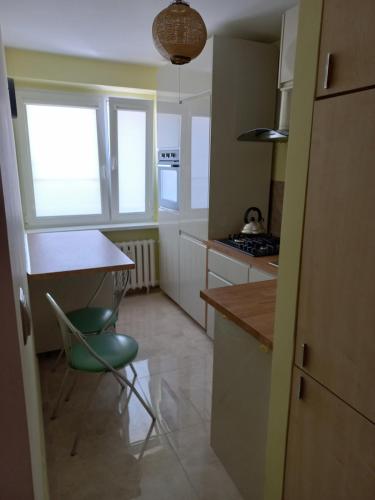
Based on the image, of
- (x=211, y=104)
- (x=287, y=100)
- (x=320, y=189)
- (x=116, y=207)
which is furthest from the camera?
(x=116, y=207)

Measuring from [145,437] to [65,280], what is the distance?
1.29m

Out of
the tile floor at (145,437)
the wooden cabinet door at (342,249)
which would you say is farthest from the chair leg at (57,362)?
the wooden cabinet door at (342,249)

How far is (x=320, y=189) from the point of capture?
92 centimetres

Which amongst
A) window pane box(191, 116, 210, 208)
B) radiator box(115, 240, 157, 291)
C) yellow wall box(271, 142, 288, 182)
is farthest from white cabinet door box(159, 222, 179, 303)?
yellow wall box(271, 142, 288, 182)

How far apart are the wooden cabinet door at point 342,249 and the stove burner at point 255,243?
1511 mm

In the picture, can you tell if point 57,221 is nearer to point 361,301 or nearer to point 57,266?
point 57,266

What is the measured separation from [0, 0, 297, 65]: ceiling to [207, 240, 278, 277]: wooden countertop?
1.59m

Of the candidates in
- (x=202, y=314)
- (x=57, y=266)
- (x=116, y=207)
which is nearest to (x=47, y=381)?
(x=57, y=266)

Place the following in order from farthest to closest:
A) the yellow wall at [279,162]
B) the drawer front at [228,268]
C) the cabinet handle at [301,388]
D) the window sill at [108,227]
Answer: the window sill at [108,227] → the yellow wall at [279,162] → the drawer front at [228,268] → the cabinet handle at [301,388]

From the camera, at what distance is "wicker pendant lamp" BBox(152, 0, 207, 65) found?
167 cm

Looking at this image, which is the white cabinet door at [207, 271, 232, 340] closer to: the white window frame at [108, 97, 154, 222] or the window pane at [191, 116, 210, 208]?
the window pane at [191, 116, 210, 208]

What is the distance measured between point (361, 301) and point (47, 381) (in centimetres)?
233

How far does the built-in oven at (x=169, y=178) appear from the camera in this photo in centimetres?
344

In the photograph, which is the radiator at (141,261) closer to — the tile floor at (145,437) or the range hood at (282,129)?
the tile floor at (145,437)
